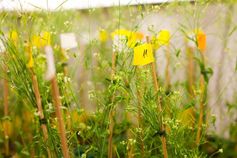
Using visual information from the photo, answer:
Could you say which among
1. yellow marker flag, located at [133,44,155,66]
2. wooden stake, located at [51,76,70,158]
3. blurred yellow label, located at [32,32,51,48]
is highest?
blurred yellow label, located at [32,32,51,48]

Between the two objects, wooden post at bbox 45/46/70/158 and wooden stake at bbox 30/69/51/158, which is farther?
wooden stake at bbox 30/69/51/158

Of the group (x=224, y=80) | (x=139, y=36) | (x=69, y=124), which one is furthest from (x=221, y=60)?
(x=69, y=124)

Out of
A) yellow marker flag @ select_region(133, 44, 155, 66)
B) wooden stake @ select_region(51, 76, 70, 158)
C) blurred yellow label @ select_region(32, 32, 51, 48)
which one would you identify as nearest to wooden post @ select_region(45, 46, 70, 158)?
wooden stake @ select_region(51, 76, 70, 158)

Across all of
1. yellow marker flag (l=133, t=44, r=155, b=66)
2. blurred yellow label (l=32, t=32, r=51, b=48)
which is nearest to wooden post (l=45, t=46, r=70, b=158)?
blurred yellow label (l=32, t=32, r=51, b=48)

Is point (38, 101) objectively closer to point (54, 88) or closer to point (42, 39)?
point (54, 88)

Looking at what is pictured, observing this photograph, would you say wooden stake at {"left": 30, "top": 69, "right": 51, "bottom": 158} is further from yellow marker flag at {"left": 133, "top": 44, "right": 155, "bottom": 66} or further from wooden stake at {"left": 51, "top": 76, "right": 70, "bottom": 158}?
yellow marker flag at {"left": 133, "top": 44, "right": 155, "bottom": 66}

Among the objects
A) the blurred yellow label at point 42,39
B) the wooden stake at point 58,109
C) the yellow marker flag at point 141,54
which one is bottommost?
the wooden stake at point 58,109

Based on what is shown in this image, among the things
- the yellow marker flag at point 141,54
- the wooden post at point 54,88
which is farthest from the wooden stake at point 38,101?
the yellow marker flag at point 141,54

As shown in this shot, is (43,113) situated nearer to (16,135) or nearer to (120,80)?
(120,80)

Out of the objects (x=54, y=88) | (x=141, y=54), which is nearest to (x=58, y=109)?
(x=54, y=88)

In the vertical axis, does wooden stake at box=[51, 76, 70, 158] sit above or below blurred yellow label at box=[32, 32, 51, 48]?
below

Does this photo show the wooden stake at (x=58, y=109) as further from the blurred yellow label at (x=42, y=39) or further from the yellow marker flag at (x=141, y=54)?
the yellow marker flag at (x=141, y=54)
